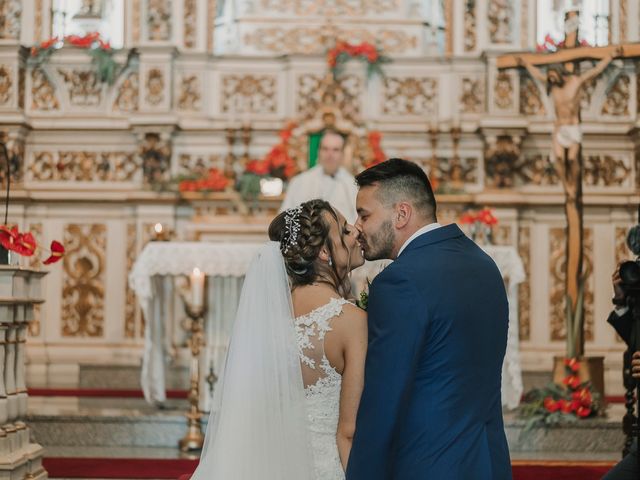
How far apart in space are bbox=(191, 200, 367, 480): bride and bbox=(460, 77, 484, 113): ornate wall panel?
6.86 metres

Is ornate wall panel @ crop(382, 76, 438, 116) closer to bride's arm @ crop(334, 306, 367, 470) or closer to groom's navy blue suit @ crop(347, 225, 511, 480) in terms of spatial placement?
bride's arm @ crop(334, 306, 367, 470)

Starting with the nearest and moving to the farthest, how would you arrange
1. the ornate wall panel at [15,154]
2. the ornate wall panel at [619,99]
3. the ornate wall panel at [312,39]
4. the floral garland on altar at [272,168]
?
1. the floral garland on altar at [272,168]
2. the ornate wall panel at [15,154]
3. the ornate wall panel at [619,99]
4. the ornate wall panel at [312,39]

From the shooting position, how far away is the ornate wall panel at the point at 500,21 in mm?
10117

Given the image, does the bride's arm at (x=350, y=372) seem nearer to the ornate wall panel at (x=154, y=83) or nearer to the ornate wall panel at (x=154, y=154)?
the ornate wall panel at (x=154, y=154)

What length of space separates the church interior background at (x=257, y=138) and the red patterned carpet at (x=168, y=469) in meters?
2.93

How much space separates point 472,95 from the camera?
1015 cm

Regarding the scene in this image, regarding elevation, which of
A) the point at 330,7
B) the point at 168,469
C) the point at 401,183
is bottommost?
the point at 168,469

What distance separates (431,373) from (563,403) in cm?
468

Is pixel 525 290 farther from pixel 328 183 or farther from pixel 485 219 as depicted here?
pixel 328 183

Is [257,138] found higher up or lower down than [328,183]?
higher up

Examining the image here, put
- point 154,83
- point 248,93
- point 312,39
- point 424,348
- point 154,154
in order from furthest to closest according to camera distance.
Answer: point 312,39, point 248,93, point 154,83, point 154,154, point 424,348

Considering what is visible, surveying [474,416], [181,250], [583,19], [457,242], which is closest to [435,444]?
[474,416]

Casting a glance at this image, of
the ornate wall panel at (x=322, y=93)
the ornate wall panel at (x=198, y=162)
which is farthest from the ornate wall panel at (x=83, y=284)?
the ornate wall panel at (x=322, y=93)

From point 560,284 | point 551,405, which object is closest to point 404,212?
point 551,405
